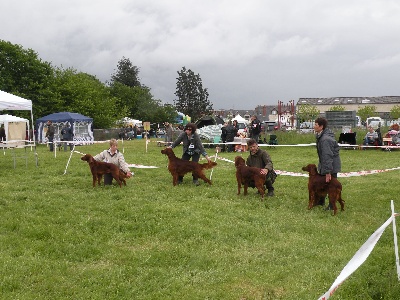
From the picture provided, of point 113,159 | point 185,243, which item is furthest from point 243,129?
point 185,243

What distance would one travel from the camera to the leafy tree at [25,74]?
133ft

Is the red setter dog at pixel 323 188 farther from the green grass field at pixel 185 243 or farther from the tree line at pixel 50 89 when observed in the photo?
the tree line at pixel 50 89

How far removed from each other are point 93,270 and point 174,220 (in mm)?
2094

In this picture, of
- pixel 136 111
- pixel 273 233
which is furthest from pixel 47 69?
pixel 273 233

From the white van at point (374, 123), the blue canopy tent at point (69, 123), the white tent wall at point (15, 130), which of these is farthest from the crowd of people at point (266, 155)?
the white tent wall at point (15, 130)

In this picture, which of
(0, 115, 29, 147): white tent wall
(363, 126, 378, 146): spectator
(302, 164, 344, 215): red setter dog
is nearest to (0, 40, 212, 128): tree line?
(0, 115, 29, 147): white tent wall

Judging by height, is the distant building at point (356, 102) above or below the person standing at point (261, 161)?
above

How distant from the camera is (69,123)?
1202 inches

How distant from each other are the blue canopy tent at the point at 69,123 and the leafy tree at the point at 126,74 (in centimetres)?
5351

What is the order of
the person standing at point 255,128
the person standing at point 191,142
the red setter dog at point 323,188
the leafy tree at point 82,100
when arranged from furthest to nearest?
the leafy tree at point 82,100 < the person standing at point 255,128 < the person standing at point 191,142 < the red setter dog at point 323,188

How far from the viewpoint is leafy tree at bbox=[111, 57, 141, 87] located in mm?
86125

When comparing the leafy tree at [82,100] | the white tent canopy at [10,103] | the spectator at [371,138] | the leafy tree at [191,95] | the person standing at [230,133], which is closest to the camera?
the white tent canopy at [10,103]

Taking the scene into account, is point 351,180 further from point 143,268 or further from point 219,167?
A: point 143,268

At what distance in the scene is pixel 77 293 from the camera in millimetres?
4328
